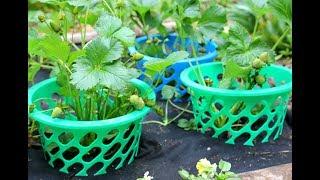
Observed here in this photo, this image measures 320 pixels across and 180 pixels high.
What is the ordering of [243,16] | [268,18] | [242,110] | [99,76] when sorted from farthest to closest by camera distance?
1. [268,18]
2. [243,16]
3. [242,110]
4. [99,76]

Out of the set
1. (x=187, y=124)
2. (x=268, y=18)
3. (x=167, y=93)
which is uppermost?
(x=268, y=18)

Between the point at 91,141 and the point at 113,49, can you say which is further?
the point at 91,141

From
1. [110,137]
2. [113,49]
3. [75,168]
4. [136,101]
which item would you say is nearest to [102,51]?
[113,49]

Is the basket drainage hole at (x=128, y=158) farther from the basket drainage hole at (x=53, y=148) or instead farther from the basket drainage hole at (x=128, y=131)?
the basket drainage hole at (x=53, y=148)

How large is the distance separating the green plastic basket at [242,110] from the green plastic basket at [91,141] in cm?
21

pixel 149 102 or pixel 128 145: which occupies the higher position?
pixel 149 102

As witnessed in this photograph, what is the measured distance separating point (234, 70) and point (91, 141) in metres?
0.50

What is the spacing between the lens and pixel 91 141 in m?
1.56

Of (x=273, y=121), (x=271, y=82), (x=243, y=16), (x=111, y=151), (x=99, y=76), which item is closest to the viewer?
(x=99, y=76)

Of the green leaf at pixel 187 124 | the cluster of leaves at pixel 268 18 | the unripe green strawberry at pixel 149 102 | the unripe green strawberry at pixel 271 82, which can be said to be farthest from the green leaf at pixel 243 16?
the unripe green strawberry at pixel 149 102

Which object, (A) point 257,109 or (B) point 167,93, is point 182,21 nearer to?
(B) point 167,93

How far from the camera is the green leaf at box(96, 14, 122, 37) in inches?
56.7

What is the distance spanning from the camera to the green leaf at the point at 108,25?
1.44 meters

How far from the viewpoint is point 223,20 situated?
5.91ft
